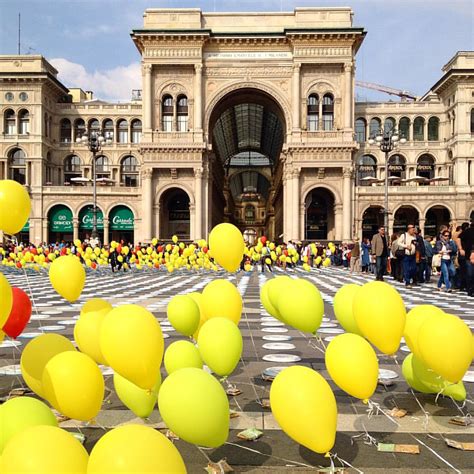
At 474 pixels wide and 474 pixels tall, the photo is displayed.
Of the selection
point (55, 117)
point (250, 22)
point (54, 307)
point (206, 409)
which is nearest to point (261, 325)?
point (54, 307)

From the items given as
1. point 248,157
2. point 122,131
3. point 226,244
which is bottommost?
point 226,244

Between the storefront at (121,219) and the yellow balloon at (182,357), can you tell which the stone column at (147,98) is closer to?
the storefront at (121,219)

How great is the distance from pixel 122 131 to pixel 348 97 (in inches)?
1054

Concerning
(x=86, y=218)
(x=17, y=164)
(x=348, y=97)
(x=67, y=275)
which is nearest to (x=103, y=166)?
(x=17, y=164)

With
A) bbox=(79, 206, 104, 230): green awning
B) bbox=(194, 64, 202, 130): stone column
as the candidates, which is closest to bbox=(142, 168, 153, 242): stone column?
bbox=(194, 64, 202, 130): stone column

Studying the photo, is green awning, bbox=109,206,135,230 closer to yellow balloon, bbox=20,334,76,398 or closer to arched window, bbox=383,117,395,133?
arched window, bbox=383,117,395,133

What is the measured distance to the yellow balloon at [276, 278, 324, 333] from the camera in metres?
3.69

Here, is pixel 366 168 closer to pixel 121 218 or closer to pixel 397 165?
pixel 397 165

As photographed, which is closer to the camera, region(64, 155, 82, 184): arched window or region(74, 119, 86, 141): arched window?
region(64, 155, 82, 184): arched window

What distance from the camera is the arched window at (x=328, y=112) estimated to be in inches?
1451

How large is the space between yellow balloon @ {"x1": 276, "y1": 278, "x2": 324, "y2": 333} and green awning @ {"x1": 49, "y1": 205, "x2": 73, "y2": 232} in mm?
42464

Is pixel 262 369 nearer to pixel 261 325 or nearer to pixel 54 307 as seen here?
pixel 261 325

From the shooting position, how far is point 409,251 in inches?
504

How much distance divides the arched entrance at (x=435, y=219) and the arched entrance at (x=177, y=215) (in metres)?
23.7
